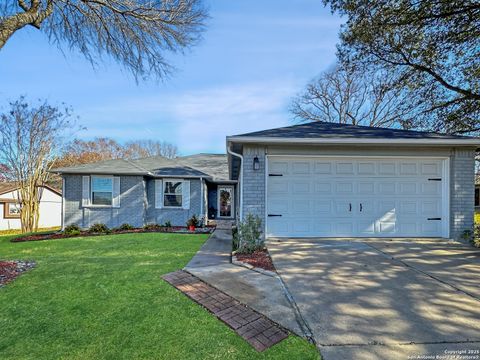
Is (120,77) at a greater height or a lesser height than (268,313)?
greater

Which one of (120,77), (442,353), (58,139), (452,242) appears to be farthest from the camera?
(58,139)

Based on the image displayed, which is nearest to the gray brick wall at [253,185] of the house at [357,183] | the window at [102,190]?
the house at [357,183]

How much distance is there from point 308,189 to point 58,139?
53.1 feet

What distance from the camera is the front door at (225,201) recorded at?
15.9 m

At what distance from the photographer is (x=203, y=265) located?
5.12 m

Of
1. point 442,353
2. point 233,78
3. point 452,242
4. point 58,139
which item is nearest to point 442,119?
point 452,242

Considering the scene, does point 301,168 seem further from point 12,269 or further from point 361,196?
point 12,269

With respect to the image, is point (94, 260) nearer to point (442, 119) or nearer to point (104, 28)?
point (104, 28)

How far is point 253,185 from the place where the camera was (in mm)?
6684

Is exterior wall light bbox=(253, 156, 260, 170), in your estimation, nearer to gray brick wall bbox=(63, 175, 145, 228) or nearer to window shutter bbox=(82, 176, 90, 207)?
gray brick wall bbox=(63, 175, 145, 228)

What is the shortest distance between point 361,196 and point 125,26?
317 inches

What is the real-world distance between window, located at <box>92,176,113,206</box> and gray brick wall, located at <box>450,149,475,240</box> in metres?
13.5

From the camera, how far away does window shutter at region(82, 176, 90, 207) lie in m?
12.3

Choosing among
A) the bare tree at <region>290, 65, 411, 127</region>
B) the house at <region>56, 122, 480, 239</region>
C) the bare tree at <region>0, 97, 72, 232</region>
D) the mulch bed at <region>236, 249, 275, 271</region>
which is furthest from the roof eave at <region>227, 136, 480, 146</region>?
the bare tree at <region>290, 65, 411, 127</region>
